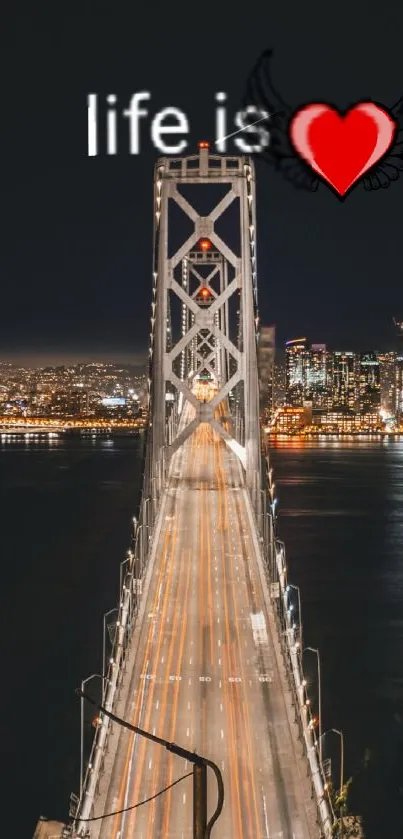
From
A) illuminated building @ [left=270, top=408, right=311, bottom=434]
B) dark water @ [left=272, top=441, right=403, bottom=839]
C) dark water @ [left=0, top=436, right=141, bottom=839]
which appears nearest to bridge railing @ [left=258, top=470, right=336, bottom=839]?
dark water @ [left=272, top=441, right=403, bottom=839]

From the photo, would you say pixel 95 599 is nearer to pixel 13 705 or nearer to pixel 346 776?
pixel 13 705

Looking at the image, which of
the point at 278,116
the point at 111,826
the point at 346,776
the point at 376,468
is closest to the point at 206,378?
the point at 376,468

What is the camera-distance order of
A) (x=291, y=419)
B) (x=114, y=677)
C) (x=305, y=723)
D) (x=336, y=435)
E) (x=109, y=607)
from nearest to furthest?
(x=305, y=723)
(x=114, y=677)
(x=109, y=607)
(x=336, y=435)
(x=291, y=419)

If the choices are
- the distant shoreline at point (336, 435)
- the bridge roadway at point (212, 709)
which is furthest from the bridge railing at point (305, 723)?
the distant shoreline at point (336, 435)

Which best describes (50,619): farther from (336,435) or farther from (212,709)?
(336,435)

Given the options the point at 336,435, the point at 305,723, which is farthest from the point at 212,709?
the point at 336,435

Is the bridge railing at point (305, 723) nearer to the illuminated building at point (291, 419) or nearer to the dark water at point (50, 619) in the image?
the dark water at point (50, 619)
